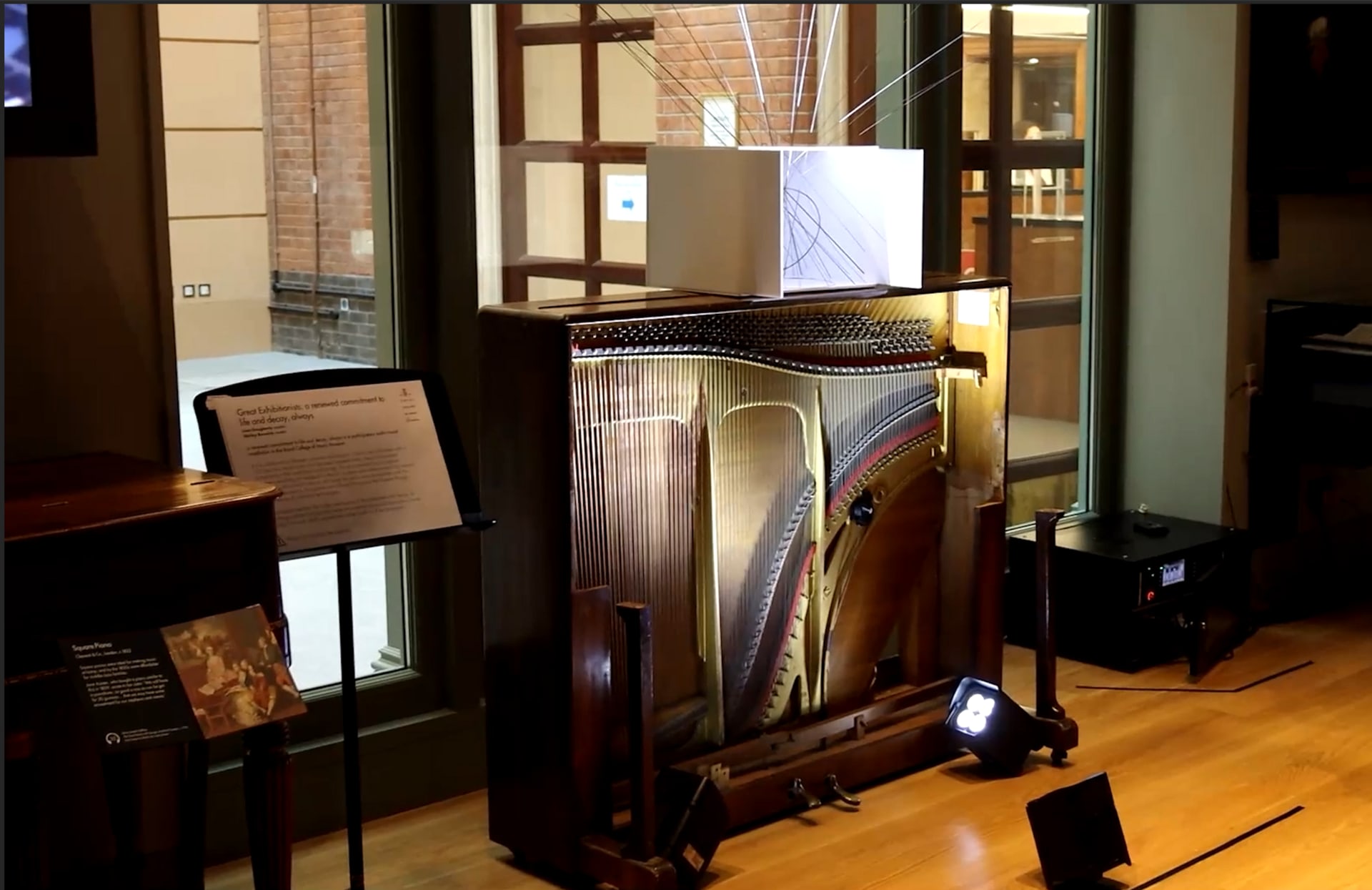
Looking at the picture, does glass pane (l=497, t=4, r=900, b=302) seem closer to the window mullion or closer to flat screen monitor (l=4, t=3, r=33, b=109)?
the window mullion

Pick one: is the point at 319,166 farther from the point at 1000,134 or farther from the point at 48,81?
the point at 1000,134

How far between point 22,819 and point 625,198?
90.8 inches

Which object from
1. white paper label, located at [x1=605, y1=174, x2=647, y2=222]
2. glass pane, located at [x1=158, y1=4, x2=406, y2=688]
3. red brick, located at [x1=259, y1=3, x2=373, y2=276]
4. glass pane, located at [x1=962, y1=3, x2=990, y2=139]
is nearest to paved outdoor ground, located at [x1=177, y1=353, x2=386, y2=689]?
glass pane, located at [x1=158, y1=4, x2=406, y2=688]

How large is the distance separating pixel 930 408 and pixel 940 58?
1266mm

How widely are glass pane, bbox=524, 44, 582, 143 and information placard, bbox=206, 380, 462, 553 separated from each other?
113cm

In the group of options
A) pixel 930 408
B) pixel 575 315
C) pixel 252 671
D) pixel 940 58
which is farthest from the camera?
pixel 940 58

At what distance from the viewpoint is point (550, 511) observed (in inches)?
124

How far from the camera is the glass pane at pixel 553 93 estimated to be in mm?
3828

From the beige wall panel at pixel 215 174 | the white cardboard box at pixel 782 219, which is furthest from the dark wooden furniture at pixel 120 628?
the white cardboard box at pixel 782 219

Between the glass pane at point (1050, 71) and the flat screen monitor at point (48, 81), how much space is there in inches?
122

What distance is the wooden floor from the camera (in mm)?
3281

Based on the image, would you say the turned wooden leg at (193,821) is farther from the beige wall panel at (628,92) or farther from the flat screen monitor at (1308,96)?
the flat screen monitor at (1308,96)

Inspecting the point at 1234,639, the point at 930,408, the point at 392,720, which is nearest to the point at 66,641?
the point at 392,720

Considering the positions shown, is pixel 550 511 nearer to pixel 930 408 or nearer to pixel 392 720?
pixel 392 720
